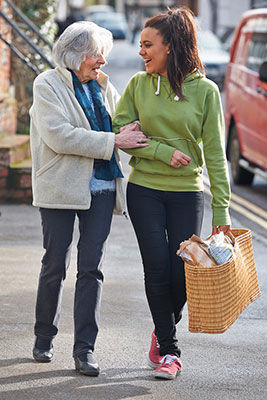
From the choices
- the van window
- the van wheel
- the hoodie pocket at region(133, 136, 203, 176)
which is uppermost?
the hoodie pocket at region(133, 136, 203, 176)

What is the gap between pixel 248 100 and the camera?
11602 mm

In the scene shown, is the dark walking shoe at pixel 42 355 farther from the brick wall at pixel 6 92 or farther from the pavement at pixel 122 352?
the brick wall at pixel 6 92

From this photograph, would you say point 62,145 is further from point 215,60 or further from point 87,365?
point 215,60

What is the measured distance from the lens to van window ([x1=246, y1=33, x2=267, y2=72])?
38.4 ft

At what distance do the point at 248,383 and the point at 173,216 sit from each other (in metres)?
0.91

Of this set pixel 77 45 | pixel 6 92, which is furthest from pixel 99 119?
pixel 6 92

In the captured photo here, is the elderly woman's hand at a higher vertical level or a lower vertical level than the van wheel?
higher

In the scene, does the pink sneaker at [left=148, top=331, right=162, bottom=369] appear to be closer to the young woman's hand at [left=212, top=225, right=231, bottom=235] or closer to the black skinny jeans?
the black skinny jeans

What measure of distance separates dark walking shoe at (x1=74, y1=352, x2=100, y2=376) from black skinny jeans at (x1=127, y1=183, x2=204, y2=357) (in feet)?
1.21

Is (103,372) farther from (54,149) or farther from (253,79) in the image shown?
(253,79)

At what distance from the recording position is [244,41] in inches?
497

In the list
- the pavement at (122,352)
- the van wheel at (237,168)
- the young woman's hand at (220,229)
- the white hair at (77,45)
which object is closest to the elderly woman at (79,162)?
the white hair at (77,45)

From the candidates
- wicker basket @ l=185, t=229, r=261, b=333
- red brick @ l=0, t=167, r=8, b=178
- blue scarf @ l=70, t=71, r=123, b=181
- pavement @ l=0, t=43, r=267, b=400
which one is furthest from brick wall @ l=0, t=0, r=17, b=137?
wicker basket @ l=185, t=229, r=261, b=333

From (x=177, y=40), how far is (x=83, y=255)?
45.9 inches
